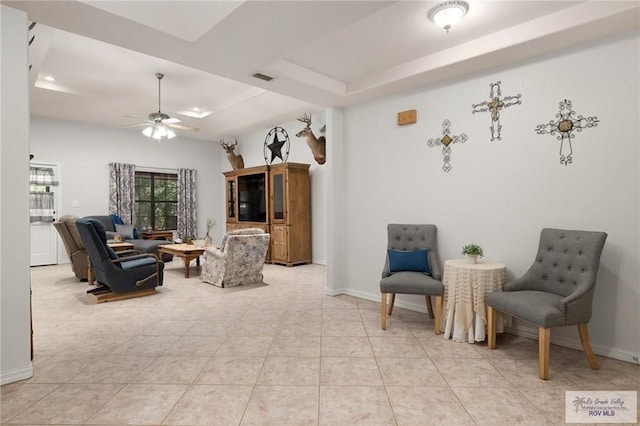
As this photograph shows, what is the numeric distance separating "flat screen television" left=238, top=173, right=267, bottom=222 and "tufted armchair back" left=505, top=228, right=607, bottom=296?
17.3 feet

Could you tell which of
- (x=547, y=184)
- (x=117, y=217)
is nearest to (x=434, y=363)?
(x=547, y=184)

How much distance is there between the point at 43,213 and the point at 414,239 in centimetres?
724

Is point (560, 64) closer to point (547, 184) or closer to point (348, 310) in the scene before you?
point (547, 184)

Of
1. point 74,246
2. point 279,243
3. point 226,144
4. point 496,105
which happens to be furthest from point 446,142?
point 226,144

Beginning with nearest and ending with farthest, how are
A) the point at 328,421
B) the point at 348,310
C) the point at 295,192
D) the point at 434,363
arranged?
the point at 328,421 → the point at 434,363 → the point at 348,310 → the point at 295,192

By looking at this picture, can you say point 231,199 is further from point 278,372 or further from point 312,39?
point 278,372

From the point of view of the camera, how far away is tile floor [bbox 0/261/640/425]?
6.64 feet

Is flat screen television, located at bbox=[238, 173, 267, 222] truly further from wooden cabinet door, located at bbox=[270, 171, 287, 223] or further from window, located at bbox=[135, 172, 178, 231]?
→ window, located at bbox=[135, 172, 178, 231]

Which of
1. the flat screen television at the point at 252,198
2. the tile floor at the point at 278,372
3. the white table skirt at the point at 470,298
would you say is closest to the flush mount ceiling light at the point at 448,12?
the white table skirt at the point at 470,298

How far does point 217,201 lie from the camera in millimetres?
9391

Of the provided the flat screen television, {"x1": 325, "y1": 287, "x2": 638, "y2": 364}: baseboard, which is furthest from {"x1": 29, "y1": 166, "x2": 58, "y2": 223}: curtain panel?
{"x1": 325, "y1": 287, "x2": 638, "y2": 364}: baseboard

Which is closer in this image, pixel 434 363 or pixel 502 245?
pixel 434 363

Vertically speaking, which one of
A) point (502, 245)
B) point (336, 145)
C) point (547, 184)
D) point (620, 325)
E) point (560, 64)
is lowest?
point (620, 325)

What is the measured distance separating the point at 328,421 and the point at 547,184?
8.80ft
